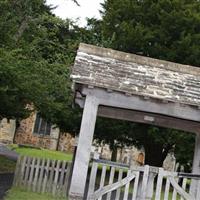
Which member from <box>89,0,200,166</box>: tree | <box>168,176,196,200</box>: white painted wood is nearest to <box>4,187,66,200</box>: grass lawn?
<box>168,176,196,200</box>: white painted wood

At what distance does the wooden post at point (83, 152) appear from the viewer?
34.3 ft

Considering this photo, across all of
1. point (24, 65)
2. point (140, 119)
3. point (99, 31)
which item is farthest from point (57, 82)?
point (99, 31)

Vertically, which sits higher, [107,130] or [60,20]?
[60,20]

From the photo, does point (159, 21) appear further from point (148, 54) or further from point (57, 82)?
point (57, 82)

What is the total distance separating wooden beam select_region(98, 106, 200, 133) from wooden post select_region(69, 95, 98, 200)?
1233mm

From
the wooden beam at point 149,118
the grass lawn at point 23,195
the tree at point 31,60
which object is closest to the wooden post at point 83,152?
the wooden beam at point 149,118

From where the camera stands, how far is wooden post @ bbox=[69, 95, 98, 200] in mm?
10469

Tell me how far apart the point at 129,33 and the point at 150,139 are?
5.38m

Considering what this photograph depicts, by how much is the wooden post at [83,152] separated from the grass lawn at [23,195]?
7.71 ft

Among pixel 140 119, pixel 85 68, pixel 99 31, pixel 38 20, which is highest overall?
pixel 99 31

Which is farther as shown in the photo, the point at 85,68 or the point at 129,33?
the point at 129,33

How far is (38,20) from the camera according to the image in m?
19.3

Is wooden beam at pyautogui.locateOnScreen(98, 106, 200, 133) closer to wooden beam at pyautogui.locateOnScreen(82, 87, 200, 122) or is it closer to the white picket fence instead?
wooden beam at pyautogui.locateOnScreen(82, 87, 200, 122)

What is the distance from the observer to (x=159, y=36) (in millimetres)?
23641
